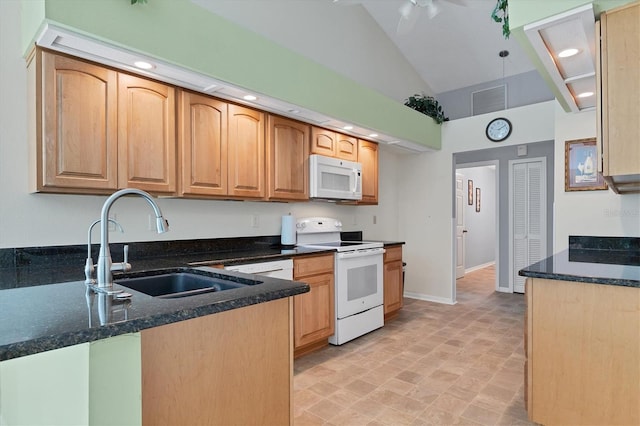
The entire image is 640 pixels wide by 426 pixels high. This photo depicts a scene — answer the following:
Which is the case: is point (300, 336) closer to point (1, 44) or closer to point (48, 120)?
point (48, 120)

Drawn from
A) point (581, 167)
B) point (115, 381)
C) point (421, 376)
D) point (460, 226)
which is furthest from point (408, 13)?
point (460, 226)

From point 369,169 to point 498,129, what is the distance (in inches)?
67.0

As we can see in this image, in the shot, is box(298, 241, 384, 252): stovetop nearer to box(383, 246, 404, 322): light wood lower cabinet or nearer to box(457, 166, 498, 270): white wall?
box(383, 246, 404, 322): light wood lower cabinet

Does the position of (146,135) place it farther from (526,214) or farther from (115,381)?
(526,214)

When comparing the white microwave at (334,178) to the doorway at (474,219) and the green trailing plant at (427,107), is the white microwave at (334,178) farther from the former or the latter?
the doorway at (474,219)

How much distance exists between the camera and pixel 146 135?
225cm

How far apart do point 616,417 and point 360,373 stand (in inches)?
60.2

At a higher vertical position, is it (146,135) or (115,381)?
(146,135)

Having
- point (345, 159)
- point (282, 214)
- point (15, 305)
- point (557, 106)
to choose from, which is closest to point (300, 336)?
point (282, 214)

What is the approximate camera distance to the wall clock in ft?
14.1

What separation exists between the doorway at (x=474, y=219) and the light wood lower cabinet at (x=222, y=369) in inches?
217

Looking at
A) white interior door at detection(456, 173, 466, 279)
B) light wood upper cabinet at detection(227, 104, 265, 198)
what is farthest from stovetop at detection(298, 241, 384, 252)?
white interior door at detection(456, 173, 466, 279)

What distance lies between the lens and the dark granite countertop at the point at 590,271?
1670mm

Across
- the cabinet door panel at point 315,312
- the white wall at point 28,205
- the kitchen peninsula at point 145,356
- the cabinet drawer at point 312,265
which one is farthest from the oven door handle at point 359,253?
the kitchen peninsula at point 145,356
